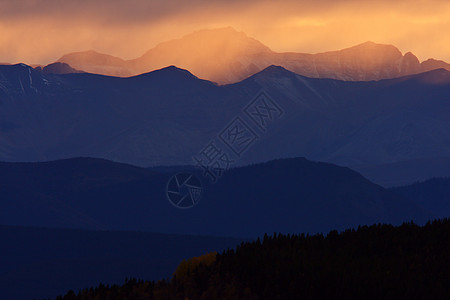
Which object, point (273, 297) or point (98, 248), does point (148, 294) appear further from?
point (98, 248)

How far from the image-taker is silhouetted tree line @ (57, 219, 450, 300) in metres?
15.3

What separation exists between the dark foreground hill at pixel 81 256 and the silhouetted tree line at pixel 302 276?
351 ft

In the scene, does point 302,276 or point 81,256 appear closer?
point 302,276

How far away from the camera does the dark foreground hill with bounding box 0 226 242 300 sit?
413ft

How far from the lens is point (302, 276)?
52.0ft

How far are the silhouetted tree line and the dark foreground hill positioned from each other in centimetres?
10707

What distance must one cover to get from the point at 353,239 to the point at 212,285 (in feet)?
19.7

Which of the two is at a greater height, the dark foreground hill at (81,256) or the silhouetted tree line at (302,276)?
the dark foreground hill at (81,256)

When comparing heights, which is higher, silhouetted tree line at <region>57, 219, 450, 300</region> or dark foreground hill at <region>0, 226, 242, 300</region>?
dark foreground hill at <region>0, 226, 242, 300</region>

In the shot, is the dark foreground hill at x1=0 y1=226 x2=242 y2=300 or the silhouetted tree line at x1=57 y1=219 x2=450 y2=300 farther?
the dark foreground hill at x1=0 y1=226 x2=242 y2=300

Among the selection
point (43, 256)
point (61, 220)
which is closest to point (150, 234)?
point (43, 256)

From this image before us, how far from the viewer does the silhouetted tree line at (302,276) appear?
15.3m

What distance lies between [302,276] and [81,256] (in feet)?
438

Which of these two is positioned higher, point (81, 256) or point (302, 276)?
point (81, 256)
